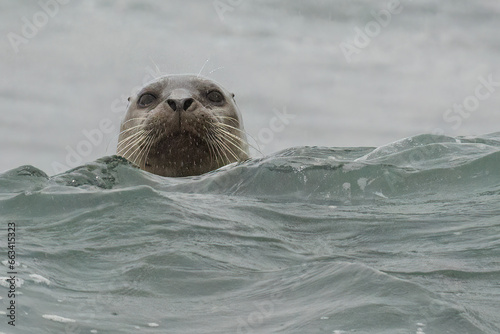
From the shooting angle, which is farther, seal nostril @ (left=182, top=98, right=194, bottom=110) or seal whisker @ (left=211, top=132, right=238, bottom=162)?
seal whisker @ (left=211, top=132, right=238, bottom=162)

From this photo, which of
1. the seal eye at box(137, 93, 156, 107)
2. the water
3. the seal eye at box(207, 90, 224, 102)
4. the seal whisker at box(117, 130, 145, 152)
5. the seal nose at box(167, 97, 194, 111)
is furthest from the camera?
the seal eye at box(207, 90, 224, 102)

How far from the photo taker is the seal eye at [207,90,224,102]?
33.9 feet

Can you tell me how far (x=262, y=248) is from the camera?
6.00 meters

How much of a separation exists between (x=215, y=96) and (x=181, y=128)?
1159 mm

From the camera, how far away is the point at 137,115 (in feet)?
33.0

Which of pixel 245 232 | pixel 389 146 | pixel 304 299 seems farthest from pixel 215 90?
pixel 304 299

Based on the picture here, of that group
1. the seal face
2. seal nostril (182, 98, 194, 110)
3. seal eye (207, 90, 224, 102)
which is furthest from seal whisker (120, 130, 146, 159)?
seal eye (207, 90, 224, 102)

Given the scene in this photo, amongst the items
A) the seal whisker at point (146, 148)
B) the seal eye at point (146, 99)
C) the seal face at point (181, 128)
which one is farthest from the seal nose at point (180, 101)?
the seal eye at point (146, 99)

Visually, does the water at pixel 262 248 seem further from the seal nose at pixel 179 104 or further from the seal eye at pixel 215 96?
the seal eye at pixel 215 96

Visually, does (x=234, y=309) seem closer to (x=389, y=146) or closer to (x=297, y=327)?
(x=297, y=327)

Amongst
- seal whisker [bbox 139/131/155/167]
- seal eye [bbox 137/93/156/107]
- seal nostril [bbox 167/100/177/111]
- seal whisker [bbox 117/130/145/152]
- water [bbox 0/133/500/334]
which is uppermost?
seal eye [bbox 137/93/156/107]

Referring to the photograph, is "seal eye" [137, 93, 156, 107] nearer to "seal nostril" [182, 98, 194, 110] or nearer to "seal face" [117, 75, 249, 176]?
"seal face" [117, 75, 249, 176]

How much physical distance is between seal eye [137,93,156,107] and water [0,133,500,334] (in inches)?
42.1

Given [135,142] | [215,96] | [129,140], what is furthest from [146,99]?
[215,96]
